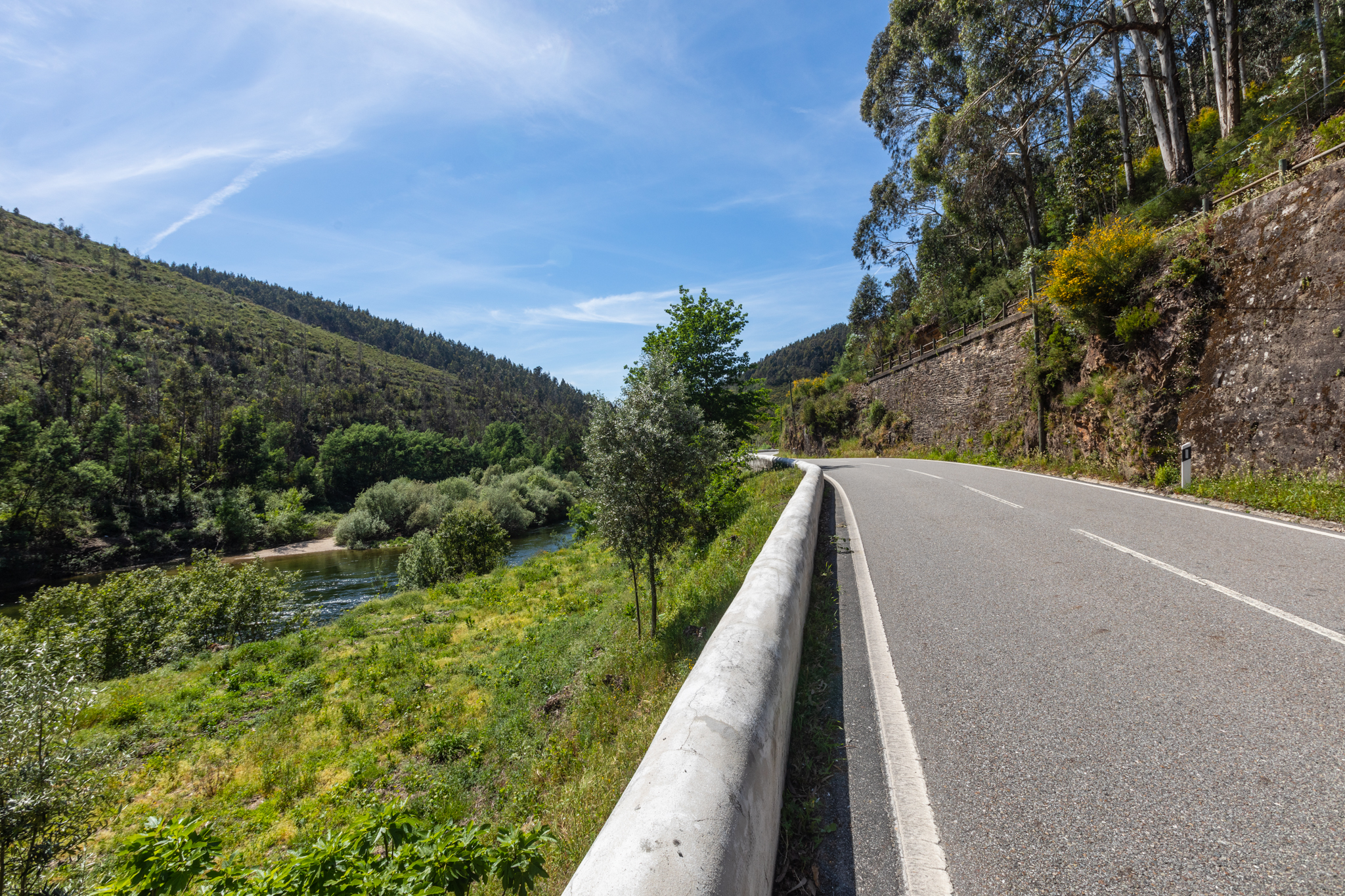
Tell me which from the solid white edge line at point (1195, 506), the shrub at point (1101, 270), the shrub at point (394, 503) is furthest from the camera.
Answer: the shrub at point (394, 503)

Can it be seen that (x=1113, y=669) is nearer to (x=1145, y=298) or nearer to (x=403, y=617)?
(x=1145, y=298)

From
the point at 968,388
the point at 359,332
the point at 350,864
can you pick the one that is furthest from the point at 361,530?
the point at 359,332

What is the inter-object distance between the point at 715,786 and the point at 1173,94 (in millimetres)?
22393

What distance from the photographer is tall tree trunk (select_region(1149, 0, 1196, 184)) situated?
14.6 metres

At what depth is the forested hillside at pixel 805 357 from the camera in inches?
4530

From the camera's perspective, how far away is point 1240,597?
13.6 ft

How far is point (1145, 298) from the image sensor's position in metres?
11.9

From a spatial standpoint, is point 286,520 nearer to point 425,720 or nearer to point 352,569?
point 352,569

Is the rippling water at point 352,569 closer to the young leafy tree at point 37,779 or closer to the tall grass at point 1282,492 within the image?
the young leafy tree at point 37,779

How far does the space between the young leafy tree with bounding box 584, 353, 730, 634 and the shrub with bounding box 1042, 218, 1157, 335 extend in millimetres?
10221

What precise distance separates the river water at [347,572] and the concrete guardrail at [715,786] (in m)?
19.8

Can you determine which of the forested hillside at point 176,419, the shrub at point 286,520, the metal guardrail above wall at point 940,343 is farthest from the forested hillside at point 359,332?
the metal guardrail above wall at point 940,343

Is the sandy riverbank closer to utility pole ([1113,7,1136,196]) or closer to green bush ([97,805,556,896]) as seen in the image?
green bush ([97,805,556,896])

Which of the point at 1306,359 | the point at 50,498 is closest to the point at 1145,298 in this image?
the point at 1306,359
